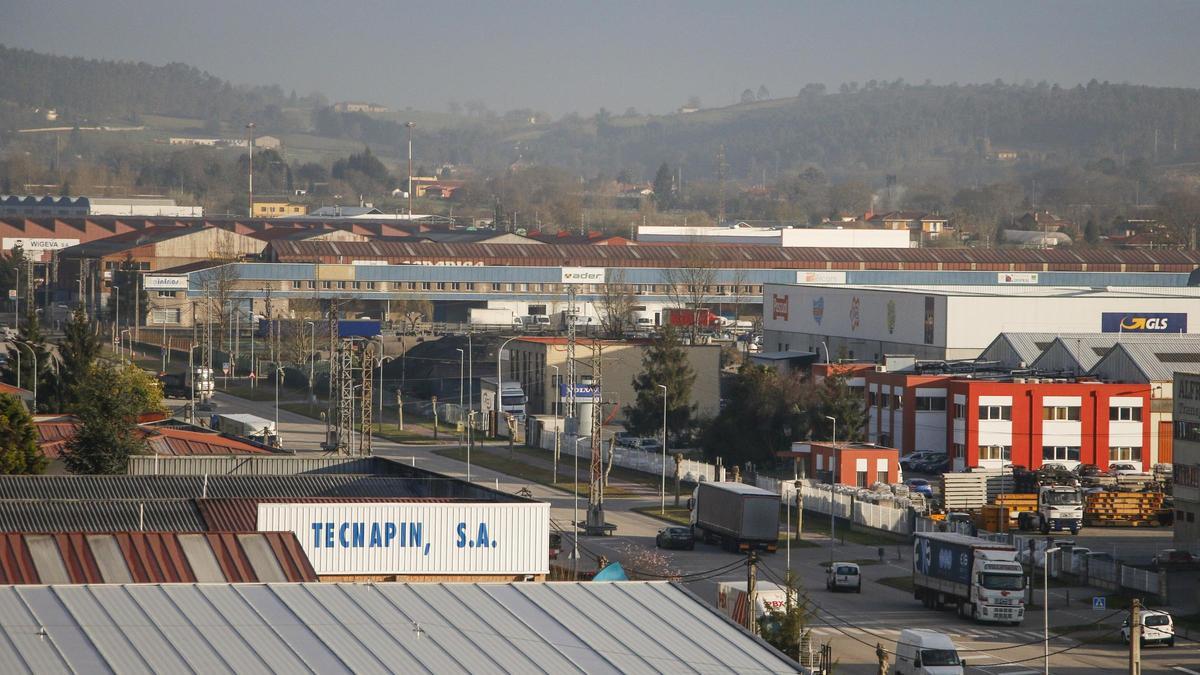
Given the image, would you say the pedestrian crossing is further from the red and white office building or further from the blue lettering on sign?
the red and white office building

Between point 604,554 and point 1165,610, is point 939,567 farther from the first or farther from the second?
point 604,554

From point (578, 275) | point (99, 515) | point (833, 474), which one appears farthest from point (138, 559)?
point (578, 275)

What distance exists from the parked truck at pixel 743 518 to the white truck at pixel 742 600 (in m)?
7.71

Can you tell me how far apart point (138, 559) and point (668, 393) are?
39854 millimetres

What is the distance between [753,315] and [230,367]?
121ft

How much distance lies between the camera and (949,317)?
67938 mm

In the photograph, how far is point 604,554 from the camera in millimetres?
40062

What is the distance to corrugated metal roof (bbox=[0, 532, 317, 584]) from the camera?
21.9 meters

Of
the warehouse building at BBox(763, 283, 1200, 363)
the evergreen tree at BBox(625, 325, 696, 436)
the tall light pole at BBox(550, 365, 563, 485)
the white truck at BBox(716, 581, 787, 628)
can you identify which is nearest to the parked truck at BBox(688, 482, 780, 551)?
the white truck at BBox(716, 581, 787, 628)

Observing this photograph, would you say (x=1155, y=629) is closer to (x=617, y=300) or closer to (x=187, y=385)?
(x=187, y=385)

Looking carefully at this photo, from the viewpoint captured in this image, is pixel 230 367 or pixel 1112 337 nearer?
pixel 1112 337

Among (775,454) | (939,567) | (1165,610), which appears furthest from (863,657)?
(775,454)

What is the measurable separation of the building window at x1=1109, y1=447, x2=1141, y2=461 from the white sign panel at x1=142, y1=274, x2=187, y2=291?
192 feet

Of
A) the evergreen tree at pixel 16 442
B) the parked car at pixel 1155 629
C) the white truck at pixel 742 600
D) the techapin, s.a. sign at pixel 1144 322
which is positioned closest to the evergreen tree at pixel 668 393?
the techapin, s.a. sign at pixel 1144 322
